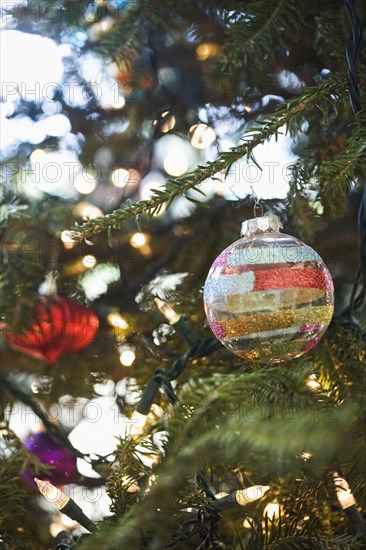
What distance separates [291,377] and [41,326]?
1.00 ft

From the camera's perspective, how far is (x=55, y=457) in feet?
2.41

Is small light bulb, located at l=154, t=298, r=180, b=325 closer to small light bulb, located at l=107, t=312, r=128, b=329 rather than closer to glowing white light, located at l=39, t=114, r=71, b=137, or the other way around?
small light bulb, located at l=107, t=312, r=128, b=329

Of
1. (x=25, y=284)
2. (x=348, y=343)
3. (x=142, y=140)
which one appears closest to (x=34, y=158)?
(x=142, y=140)

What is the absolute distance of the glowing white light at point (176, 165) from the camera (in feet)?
2.93

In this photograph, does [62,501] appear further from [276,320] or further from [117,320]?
[117,320]

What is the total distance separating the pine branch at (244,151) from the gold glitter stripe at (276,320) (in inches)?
3.6

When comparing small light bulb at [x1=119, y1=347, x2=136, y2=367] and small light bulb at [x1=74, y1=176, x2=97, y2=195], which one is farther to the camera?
small light bulb at [x1=74, y1=176, x2=97, y2=195]

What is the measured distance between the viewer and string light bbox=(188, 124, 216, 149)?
2.72 feet

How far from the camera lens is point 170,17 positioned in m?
0.77

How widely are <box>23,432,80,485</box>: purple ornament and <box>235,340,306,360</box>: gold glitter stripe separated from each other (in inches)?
13.5

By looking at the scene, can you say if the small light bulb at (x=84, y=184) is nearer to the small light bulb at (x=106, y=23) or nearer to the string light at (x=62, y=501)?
the small light bulb at (x=106, y=23)

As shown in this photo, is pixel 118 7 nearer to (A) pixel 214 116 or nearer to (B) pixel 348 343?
(A) pixel 214 116

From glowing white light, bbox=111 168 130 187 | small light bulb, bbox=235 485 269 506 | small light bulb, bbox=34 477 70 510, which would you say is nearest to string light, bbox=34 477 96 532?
small light bulb, bbox=34 477 70 510

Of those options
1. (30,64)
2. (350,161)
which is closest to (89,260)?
(30,64)
